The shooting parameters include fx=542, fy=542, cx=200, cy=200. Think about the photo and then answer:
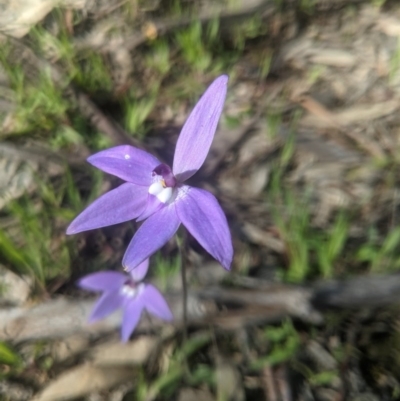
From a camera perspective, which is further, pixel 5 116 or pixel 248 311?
pixel 5 116

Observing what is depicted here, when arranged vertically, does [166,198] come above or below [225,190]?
above

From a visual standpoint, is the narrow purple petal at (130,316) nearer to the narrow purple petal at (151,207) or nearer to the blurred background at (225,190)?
the blurred background at (225,190)

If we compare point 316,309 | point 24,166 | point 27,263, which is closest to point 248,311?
point 316,309

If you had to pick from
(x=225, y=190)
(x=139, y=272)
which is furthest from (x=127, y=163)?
(x=225, y=190)

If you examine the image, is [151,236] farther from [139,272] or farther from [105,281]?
[105,281]

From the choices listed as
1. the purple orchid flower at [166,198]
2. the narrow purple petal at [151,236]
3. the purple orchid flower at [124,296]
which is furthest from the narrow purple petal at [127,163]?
the purple orchid flower at [124,296]

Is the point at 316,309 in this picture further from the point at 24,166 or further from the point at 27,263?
the point at 24,166
